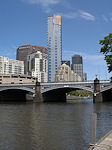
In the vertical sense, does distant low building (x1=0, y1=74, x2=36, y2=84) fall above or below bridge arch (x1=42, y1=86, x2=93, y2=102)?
above

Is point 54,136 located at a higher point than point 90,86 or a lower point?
lower

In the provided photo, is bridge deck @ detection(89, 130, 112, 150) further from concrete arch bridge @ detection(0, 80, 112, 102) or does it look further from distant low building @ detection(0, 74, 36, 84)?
distant low building @ detection(0, 74, 36, 84)

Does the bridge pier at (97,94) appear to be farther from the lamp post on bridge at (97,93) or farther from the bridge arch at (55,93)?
the bridge arch at (55,93)

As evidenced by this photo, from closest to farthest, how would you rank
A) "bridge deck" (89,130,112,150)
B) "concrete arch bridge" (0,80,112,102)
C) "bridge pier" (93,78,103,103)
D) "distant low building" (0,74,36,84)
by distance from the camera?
1. "bridge deck" (89,130,112,150)
2. "bridge pier" (93,78,103,103)
3. "concrete arch bridge" (0,80,112,102)
4. "distant low building" (0,74,36,84)

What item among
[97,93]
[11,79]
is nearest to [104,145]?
[97,93]

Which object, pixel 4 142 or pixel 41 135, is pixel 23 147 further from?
pixel 41 135

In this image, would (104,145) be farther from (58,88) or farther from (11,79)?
(11,79)

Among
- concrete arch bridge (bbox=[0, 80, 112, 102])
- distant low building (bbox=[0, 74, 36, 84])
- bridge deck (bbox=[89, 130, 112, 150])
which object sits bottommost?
bridge deck (bbox=[89, 130, 112, 150])

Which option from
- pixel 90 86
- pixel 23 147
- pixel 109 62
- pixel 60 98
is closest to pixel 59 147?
pixel 23 147

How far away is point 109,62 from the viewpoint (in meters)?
26.3

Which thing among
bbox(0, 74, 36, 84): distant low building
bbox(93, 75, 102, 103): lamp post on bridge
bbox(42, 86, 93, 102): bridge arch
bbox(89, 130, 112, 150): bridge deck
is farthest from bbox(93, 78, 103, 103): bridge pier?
bbox(0, 74, 36, 84): distant low building

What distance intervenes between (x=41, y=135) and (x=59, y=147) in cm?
425

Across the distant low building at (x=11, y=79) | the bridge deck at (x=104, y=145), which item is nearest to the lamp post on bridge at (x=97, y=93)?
the bridge deck at (x=104, y=145)

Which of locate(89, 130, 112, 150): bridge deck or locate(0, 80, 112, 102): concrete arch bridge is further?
locate(0, 80, 112, 102): concrete arch bridge
